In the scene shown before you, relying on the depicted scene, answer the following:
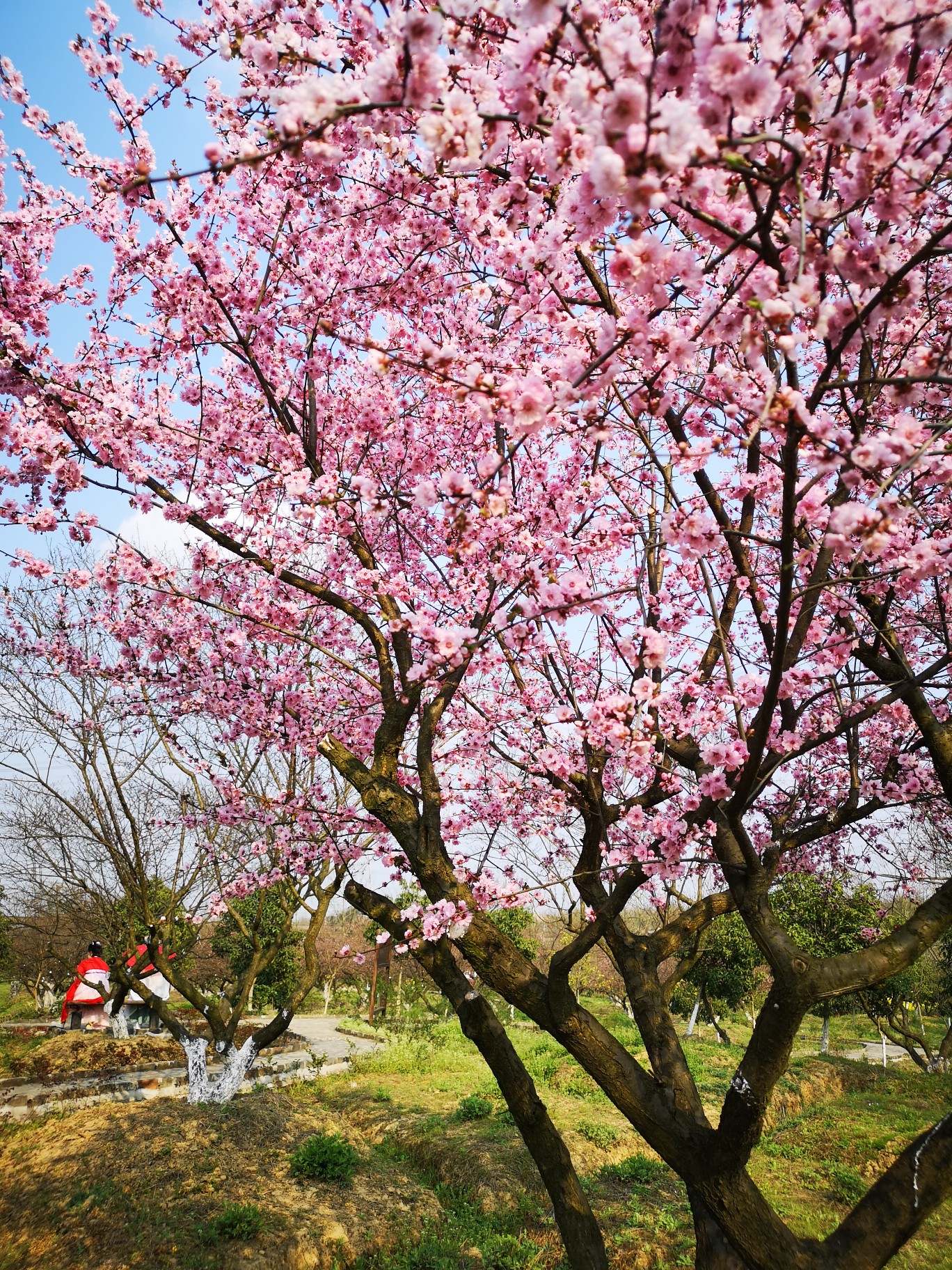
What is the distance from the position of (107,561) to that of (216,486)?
737 mm

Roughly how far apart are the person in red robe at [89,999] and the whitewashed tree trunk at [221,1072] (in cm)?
740

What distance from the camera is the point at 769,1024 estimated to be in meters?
2.62

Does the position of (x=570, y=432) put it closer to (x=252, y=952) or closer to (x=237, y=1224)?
(x=237, y=1224)

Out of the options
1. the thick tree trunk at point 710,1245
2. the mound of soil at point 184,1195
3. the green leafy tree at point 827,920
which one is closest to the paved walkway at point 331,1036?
the mound of soil at point 184,1195

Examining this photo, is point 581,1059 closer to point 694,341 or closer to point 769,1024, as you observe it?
point 769,1024

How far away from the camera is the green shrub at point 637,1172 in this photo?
21.3ft

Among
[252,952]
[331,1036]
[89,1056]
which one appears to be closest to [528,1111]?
[252,952]

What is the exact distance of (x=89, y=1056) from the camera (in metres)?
12.2

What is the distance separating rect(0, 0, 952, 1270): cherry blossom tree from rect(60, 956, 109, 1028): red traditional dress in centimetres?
1458

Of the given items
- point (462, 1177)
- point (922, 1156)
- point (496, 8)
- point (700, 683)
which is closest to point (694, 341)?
point (496, 8)

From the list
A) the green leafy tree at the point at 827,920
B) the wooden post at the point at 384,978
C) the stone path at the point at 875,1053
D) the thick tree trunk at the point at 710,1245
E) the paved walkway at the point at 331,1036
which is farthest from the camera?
the wooden post at the point at 384,978

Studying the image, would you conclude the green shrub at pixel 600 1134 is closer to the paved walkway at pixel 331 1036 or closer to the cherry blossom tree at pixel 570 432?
the cherry blossom tree at pixel 570 432

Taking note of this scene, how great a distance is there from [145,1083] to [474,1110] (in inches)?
238

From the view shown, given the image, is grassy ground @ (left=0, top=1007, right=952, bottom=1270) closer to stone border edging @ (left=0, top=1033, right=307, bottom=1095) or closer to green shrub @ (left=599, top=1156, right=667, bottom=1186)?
green shrub @ (left=599, top=1156, right=667, bottom=1186)
